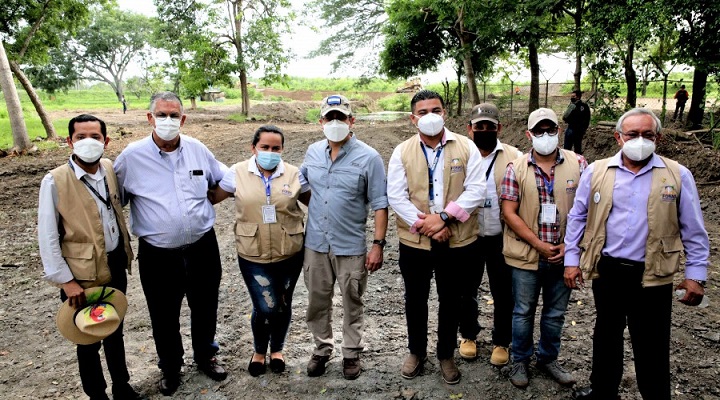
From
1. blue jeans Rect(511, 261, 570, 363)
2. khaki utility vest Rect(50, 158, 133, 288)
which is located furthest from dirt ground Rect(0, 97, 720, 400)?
khaki utility vest Rect(50, 158, 133, 288)

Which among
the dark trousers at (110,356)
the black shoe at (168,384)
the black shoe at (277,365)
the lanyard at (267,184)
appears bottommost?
the black shoe at (168,384)

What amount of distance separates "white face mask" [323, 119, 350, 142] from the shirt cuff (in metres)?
0.84

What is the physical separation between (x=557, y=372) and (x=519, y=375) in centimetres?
26

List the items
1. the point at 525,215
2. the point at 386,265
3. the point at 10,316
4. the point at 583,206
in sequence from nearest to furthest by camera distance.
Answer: the point at 583,206 < the point at 525,215 < the point at 10,316 < the point at 386,265

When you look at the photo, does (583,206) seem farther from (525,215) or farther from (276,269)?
(276,269)

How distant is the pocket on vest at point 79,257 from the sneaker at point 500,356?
271 centimetres

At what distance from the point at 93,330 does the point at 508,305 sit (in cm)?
269

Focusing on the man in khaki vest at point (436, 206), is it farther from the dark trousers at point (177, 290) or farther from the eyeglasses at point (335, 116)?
the dark trousers at point (177, 290)

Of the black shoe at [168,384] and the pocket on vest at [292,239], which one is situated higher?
the pocket on vest at [292,239]

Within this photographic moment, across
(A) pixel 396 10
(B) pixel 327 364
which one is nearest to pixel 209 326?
(B) pixel 327 364

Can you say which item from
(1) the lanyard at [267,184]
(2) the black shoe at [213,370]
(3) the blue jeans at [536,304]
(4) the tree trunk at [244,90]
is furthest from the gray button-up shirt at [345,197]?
(4) the tree trunk at [244,90]

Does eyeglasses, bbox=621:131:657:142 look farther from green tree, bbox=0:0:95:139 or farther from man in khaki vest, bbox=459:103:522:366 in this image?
green tree, bbox=0:0:95:139

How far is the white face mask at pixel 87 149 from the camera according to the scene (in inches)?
112

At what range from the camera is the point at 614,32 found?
34.5 feet
